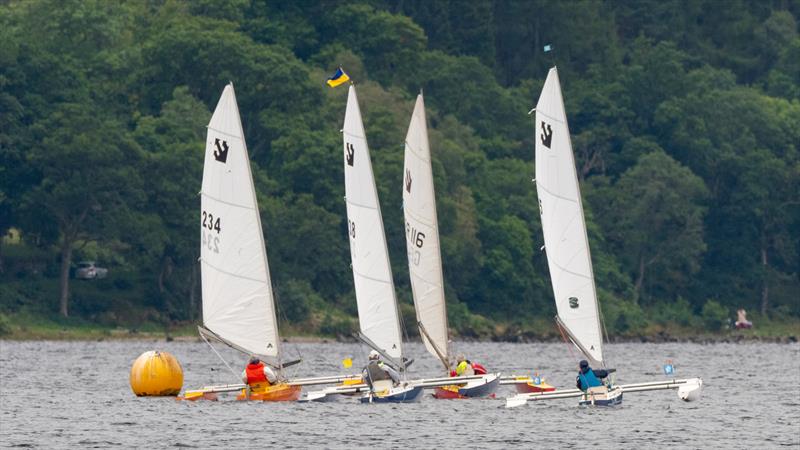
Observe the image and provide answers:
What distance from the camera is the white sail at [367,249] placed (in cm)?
7306

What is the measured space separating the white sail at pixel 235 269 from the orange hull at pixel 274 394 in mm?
→ 1225

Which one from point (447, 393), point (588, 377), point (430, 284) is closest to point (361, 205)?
point (430, 284)

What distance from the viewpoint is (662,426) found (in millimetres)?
68500

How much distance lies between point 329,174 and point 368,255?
273ft

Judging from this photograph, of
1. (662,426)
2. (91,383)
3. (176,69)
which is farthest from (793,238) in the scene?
(662,426)

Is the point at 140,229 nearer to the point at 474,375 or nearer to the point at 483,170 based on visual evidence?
the point at 483,170

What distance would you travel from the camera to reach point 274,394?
234ft

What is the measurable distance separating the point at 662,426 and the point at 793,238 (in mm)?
120980

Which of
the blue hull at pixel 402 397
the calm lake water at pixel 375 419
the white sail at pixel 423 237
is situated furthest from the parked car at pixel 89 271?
the blue hull at pixel 402 397

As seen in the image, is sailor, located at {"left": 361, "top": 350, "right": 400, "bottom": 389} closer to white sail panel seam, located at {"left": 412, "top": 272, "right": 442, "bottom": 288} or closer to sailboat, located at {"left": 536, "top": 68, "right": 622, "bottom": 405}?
white sail panel seam, located at {"left": 412, "top": 272, "right": 442, "bottom": 288}

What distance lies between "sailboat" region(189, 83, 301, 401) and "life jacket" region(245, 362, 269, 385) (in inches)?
24.1

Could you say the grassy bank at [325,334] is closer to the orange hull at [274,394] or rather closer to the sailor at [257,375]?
the orange hull at [274,394]

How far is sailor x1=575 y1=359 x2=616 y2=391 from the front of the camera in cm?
6838

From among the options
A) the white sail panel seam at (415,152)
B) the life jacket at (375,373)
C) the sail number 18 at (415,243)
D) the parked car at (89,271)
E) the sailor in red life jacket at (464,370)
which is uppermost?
the parked car at (89,271)
